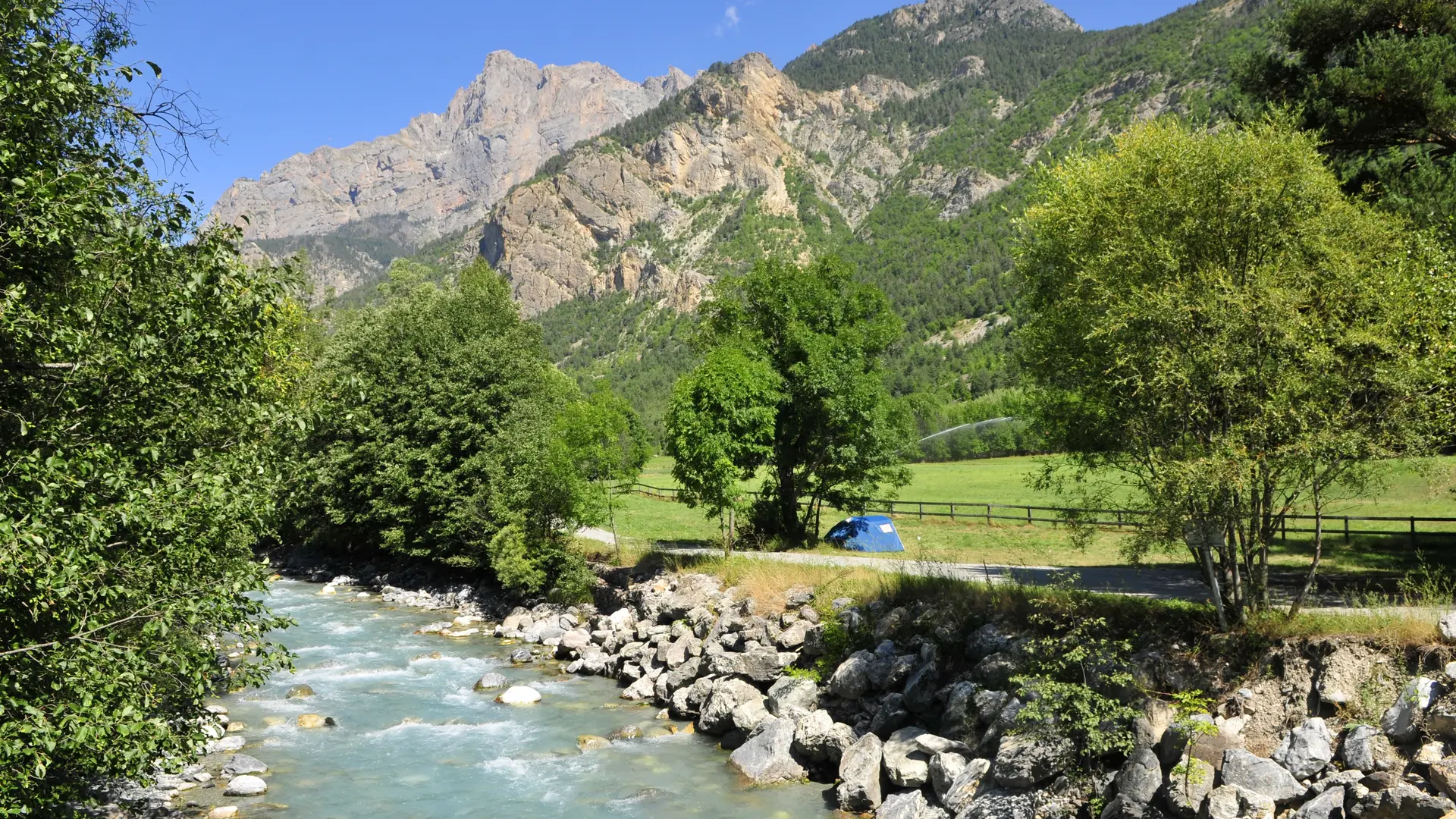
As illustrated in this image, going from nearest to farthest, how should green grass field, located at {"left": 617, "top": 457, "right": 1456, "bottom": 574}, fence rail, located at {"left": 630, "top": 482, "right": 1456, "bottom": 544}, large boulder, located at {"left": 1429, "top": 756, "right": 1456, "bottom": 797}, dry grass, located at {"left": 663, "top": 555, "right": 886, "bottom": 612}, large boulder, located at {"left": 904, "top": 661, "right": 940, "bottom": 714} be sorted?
large boulder, located at {"left": 1429, "top": 756, "right": 1456, "bottom": 797}, large boulder, located at {"left": 904, "top": 661, "right": 940, "bottom": 714}, fence rail, located at {"left": 630, "top": 482, "right": 1456, "bottom": 544}, dry grass, located at {"left": 663, "top": 555, "right": 886, "bottom": 612}, green grass field, located at {"left": 617, "top": 457, "right": 1456, "bottom": 574}

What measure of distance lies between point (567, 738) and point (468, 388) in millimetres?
21081

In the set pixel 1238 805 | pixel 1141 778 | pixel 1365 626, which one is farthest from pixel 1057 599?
pixel 1238 805

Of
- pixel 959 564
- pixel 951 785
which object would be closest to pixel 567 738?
pixel 951 785

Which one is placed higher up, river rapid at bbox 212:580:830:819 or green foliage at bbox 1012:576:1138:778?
green foliage at bbox 1012:576:1138:778

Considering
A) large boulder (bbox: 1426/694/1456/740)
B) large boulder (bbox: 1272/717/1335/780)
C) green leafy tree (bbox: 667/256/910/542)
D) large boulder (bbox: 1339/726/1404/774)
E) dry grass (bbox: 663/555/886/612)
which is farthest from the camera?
green leafy tree (bbox: 667/256/910/542)

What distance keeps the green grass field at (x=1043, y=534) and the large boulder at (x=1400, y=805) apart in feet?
15.1

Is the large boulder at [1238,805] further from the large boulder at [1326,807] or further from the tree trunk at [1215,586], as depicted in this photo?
the tree trunk at [1215,586]

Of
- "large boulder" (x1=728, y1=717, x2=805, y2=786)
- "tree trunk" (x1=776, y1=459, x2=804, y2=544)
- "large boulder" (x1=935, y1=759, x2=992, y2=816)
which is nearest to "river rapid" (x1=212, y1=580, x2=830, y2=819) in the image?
"large boulder" (x1=728, y1=717, x2=805, y2=786)

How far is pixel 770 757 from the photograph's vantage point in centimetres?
1653

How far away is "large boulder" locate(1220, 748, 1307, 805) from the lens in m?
11.4

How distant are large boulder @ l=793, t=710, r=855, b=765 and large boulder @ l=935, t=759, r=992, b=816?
228cm

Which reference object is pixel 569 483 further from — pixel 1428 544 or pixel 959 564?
pixel 1428 544

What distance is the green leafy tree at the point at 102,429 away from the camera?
711 centimetres

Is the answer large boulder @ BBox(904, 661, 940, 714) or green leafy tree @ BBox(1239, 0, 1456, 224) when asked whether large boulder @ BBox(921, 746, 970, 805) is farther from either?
green leafy tree @ BBox(1239, 0, 1456, 224)
